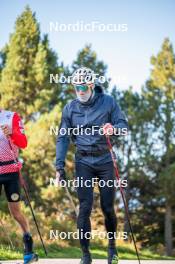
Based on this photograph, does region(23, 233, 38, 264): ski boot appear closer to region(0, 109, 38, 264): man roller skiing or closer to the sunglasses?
region(0, 109, 38, 264): man roller skiing

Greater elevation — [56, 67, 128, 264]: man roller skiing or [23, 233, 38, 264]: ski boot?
[56, 67, 128, 264]: man roller skiing

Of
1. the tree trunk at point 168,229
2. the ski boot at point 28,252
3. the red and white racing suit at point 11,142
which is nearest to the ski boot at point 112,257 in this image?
the ski boot at point 28,252

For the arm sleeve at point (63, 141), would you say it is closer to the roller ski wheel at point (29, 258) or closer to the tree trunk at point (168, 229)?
the roller ski wheel at point (29, 258)

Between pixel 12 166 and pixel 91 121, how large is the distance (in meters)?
1.15

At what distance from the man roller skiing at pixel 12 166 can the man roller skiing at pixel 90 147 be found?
2.11 feet

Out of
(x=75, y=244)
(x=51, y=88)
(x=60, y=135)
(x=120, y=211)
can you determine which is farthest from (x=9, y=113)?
(x=120, y=211)

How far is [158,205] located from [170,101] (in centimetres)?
671

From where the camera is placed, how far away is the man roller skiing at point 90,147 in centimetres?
610

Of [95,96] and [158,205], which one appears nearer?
[95,96]

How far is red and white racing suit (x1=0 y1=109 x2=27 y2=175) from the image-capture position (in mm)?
6664

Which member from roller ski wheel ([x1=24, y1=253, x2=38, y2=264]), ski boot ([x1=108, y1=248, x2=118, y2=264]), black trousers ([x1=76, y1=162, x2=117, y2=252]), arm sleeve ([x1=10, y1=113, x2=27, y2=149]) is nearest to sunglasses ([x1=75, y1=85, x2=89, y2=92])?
black trousers ([x1=76, y1=162, x2=117, y2=252])

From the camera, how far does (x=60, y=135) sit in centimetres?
638

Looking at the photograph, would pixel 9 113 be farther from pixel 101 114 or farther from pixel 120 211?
pixel 120 211

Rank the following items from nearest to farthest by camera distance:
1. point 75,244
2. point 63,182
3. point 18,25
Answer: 1. point 63,182
2. point 75,244
3. point 18,25
